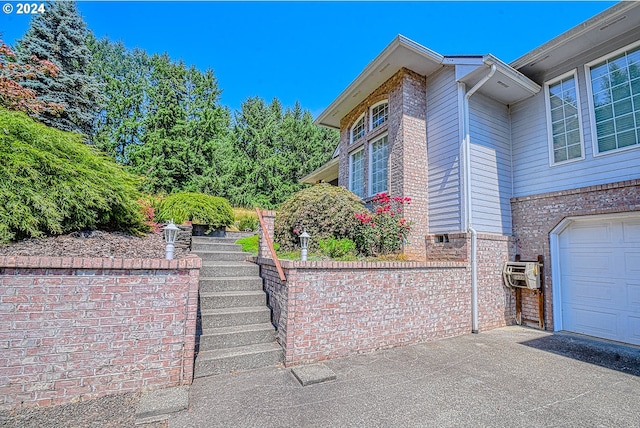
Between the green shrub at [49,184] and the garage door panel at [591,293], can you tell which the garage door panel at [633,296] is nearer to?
the garage door panel at [591,293]

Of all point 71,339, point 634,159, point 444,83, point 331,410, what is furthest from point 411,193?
point 71,339

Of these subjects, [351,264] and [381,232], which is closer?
[351,264]

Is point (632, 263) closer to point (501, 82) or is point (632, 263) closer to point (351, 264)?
point (501, 82)

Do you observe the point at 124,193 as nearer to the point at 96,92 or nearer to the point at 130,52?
the point at 96,92

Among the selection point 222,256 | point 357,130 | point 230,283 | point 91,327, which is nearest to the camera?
point 91,327

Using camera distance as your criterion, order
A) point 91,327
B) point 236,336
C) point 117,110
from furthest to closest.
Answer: point 117,110
point 236,336
point 91,327

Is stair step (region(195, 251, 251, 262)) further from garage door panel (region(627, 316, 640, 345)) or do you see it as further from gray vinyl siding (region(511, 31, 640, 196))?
garage door panel (region(627, 316, 640, 345))

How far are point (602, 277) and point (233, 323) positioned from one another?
22.2 feet

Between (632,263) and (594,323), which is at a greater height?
(632,263)

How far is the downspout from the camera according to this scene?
5736mm

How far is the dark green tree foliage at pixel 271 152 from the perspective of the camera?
2062cm

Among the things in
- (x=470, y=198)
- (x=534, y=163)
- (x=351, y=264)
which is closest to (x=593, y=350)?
(x=470, y=198)

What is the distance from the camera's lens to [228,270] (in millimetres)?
5039

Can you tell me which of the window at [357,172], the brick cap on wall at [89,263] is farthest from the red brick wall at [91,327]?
the window at [357,172]
